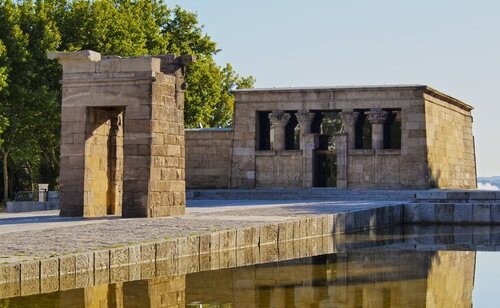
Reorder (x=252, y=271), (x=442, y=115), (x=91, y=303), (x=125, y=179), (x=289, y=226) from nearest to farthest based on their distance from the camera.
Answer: (x=91, y=303) < (x=252, y=271) < (x=289, y=226) < (x=125, y=179) < (x=442, y=115)

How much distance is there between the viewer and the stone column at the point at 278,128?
148 ft

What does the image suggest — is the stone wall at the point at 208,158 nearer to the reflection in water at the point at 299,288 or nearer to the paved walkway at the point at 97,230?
the paved walkway at the point at 97,230

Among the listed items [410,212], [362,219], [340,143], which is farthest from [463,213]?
[340,143]

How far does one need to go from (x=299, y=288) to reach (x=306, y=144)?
31589 millimetres

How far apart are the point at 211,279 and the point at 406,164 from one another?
3009cm

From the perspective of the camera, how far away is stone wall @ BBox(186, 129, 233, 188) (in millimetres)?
45625

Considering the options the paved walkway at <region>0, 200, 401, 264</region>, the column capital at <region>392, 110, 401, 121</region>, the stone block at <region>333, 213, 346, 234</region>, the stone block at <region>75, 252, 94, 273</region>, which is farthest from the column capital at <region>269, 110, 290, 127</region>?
the stone block at <region>75, 252, 94, 273</region>

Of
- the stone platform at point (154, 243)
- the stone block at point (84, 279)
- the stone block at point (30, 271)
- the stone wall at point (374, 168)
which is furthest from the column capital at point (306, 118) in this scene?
the stone block at point (30, 271)

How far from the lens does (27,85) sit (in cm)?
4900

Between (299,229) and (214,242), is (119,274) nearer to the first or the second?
(214,242)

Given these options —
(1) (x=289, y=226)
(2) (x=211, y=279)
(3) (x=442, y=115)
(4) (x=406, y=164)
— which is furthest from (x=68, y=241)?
(3) (x=442, y=115)

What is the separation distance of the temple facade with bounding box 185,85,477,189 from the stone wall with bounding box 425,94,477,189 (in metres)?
0.06

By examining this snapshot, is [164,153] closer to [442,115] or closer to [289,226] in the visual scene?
[289,226]

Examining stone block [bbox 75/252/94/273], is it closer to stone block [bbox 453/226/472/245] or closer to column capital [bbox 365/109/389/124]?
stone block [bbox 453/226/472/245]
